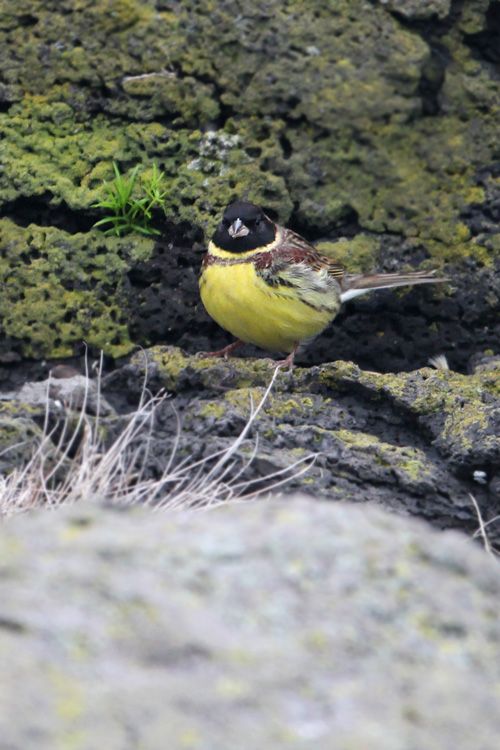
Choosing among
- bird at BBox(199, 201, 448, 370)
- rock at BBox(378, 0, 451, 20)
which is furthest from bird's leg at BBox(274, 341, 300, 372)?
rock at BBox(378, 0, 451, 20)

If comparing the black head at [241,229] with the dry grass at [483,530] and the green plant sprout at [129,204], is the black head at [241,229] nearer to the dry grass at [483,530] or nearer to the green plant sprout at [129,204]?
the green plant sprout at [129,204]

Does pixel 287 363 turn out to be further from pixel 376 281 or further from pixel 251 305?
pixel 376 281

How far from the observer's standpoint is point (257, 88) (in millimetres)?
5793

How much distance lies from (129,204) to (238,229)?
816 mm

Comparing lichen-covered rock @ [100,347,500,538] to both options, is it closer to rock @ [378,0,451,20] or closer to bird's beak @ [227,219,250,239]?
bird's beak @ [227,219,250,239]

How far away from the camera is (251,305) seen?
Answer: 4988mm

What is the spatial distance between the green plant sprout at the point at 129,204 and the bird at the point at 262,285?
456 millimetres

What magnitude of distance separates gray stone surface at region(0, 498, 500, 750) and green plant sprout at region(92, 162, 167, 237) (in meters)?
3.32

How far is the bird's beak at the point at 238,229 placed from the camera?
4.98 m

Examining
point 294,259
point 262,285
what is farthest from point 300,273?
point 262,285

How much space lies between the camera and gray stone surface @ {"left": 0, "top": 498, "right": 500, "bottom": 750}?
1.75m

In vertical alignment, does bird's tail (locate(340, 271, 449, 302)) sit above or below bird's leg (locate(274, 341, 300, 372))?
above

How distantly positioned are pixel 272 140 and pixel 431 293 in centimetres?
146

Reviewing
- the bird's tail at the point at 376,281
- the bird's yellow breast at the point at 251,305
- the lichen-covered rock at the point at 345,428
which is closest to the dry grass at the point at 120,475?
the lichen-covered rock at the point at 345,428
